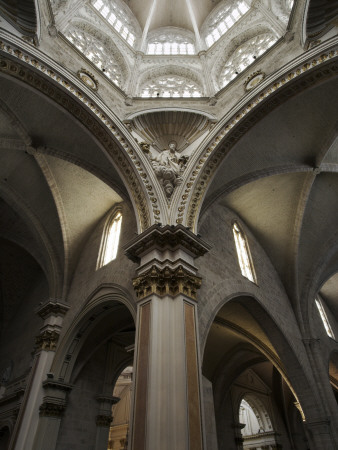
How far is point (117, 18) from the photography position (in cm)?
1430

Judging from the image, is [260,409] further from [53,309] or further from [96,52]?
[96,52]

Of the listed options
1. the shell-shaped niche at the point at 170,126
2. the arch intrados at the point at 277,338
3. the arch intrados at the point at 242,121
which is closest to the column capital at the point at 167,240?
the arch intrados at the point at 242,121

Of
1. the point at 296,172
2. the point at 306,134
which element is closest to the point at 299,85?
the point at 306,134

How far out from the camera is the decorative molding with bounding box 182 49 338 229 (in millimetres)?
7680

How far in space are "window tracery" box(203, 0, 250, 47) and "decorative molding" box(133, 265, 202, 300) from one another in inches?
452

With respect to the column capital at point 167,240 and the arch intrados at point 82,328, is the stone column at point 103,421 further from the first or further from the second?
the column capital at point 167,240

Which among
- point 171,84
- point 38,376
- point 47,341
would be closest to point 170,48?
point 171,84

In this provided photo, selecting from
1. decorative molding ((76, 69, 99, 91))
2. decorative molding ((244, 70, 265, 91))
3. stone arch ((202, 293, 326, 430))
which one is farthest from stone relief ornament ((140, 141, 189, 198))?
stone arch ((202, 293, 326, 430))

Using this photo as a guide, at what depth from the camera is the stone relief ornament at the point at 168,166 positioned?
27.8 feet

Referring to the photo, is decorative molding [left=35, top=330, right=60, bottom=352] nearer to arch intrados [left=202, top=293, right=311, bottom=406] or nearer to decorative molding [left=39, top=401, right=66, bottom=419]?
decorative molding [left=39, top=401, right=66, bottom=419]

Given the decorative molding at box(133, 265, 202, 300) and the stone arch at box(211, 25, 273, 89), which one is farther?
the stone arch at box(211, 25, 273, 89)

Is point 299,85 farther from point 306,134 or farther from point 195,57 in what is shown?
point 195,57

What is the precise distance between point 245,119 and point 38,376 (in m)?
9.20

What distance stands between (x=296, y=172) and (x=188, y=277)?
6426mm
